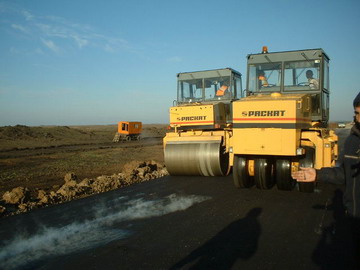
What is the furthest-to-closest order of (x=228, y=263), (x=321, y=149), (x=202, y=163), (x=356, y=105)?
(x=202, y=163)
(x=321, y=149)
(x=228, y=263)
(x=356, y=105)

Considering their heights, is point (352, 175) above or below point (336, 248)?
above

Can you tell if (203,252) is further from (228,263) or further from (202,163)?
(202,163)

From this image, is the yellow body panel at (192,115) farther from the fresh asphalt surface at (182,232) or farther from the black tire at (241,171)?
the fresh asphalt surface at (182,232)

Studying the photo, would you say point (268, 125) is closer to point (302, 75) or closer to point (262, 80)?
point (262, 80)

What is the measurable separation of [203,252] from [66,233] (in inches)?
94.5

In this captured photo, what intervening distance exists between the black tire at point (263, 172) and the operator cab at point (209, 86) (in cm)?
381

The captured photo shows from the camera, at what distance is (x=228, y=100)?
11.2m

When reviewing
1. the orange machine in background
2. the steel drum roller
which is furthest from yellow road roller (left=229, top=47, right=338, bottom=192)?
the orange machine in background

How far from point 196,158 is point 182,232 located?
15.6 feet

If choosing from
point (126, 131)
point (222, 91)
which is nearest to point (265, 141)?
point (222, 91)

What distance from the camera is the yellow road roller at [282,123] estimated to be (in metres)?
7.32

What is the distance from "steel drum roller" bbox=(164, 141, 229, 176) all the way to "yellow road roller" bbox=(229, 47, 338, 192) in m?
1.32

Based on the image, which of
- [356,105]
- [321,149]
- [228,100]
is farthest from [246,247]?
[228,100]

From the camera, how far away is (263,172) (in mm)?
7758
